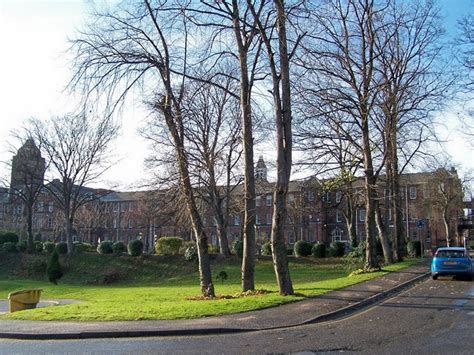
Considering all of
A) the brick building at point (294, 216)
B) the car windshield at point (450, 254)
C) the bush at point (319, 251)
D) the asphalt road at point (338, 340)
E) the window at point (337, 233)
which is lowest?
the asphalt road at point (338, 340)

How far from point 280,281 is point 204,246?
543 centimetres

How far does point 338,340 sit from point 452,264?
14.2 metres

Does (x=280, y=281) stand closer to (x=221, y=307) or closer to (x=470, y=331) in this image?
(x=221, y=307)

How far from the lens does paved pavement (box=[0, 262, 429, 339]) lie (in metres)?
10.6

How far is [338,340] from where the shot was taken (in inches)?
362

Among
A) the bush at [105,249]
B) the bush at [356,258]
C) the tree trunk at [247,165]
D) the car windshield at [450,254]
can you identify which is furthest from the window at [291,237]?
the tree trunk at [247,165]

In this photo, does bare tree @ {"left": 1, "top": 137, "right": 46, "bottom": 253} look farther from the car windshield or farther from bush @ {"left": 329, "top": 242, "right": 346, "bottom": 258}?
the car windshield

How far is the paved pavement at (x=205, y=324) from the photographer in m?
10.6

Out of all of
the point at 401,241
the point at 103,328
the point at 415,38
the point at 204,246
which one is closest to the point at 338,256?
the point at 401,241

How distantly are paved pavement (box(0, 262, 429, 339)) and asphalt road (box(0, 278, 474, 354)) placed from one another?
0.38 meters

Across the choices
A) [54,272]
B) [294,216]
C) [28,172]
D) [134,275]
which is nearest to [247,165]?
[134,275]

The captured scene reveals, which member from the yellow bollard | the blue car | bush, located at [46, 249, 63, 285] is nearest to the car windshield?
the blue car

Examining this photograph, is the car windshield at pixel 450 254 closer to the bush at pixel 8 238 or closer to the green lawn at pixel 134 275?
the green lawn at pixel 134 275

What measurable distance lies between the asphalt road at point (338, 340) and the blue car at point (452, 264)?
946 cm
